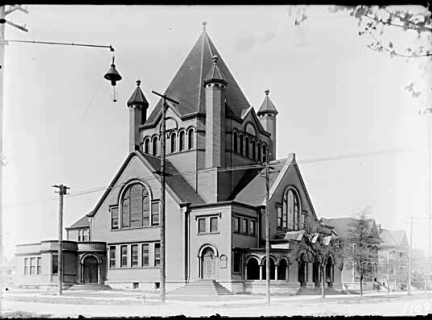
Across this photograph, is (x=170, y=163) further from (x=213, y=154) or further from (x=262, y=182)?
(x=262, y=182)

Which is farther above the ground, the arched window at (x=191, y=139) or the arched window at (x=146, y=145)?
the arched window at (x=191, y=139)

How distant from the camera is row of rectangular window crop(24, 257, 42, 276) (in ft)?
28.6

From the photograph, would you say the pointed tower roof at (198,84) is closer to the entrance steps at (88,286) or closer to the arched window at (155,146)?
the arched window at (155,146)

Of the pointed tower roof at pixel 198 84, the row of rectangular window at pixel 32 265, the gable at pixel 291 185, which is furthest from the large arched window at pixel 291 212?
the row of rectangular window at pixel 32 265

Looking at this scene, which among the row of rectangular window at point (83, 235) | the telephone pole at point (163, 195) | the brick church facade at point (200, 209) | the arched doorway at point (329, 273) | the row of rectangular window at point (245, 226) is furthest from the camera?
the row of rectangular window at point (245, 226)

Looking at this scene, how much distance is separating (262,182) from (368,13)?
862 centimetres

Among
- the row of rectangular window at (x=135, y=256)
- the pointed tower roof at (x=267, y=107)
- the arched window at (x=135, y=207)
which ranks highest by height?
the pointed tower roof at (x=267, y=107)

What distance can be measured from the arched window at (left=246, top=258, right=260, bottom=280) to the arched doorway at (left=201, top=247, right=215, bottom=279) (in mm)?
842

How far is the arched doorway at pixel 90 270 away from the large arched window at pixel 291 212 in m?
4.90

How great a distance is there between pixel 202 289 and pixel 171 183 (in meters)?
2.43

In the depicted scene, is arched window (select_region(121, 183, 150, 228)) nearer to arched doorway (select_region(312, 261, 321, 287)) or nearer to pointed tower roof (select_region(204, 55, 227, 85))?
pointed tower roof (select_region(204, 55, 227, 85))

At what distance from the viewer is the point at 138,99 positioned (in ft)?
27.8

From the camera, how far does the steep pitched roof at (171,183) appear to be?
9875mm

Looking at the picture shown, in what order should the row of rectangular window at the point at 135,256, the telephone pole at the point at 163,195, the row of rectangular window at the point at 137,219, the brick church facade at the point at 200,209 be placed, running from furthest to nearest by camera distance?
the row of rectangular window at the point at 137,219 < the row of rectangular window at the point at 135,256 < the brick church facade at the point at 200,209 < the telephone pole at the point at 163,195
